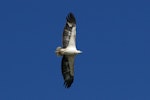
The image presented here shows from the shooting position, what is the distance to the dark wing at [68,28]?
147 feet

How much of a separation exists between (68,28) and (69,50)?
1629 mm

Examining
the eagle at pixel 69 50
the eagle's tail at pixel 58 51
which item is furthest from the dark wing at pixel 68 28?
the eagle's tail at pixel 58 51

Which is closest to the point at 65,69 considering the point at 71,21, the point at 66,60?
the point at 66,60

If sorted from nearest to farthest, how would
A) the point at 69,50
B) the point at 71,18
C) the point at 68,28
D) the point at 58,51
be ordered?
the point at 58,51 → the point at 69,50 → the point at 68,28 → the point at 71,18

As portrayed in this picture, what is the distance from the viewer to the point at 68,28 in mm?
45156

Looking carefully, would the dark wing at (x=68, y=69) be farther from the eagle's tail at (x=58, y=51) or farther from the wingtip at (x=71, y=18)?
the wingtip at (x=71, y=18)

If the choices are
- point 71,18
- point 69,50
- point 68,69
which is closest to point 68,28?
point 71,18

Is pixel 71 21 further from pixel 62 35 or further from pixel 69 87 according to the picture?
pixel 69 87

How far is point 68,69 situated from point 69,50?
1.63 m

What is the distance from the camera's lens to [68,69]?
45.5 m

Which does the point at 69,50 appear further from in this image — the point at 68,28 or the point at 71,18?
the point at 71,18

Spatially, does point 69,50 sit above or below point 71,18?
below

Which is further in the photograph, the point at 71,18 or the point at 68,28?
the point at 71,18

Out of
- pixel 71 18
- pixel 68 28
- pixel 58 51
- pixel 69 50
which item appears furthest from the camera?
pixel 71 18
